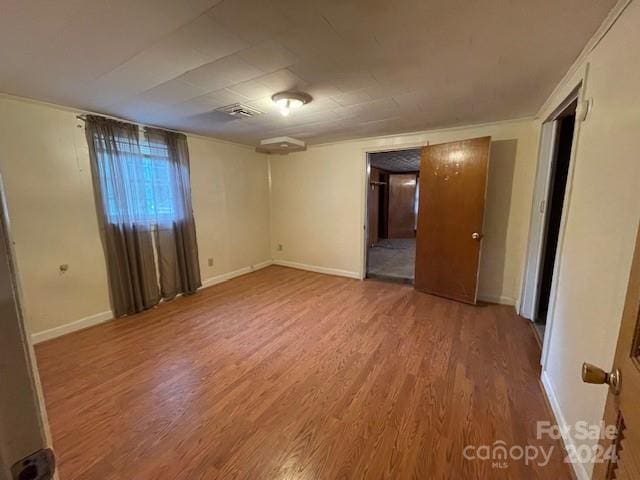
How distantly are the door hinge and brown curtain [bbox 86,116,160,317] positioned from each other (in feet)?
9.91

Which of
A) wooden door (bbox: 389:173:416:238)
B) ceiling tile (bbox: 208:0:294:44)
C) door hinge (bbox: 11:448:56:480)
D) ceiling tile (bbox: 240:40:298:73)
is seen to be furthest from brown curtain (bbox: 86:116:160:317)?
wooden door (bbox: 389:173:416:238)

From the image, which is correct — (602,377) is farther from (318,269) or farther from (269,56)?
(318,269)

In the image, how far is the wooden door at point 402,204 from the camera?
777 centimetres

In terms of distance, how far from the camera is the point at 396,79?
1.96m

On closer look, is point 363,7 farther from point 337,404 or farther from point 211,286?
point 211,286

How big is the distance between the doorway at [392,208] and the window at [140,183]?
3668mm

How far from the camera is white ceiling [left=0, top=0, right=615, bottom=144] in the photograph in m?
1.24

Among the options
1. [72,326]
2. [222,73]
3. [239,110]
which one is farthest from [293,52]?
[72,326]

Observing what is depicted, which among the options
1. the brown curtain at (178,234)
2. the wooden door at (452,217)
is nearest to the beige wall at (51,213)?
the brown curtain at (178,234)

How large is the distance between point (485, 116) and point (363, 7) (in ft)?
7.39

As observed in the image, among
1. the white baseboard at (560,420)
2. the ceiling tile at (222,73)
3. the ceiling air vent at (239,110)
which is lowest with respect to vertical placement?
the white baseboard at (560,420)

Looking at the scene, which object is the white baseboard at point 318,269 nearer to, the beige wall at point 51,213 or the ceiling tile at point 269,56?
the beige wall at point 51,213

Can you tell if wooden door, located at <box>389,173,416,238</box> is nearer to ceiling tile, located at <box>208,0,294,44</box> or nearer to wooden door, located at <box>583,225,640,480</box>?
ceiling tile, located at <box>208,0,294,44</box>

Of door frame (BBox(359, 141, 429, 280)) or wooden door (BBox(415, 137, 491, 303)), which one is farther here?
door frame (BBox(359, 141, 429, 280))
